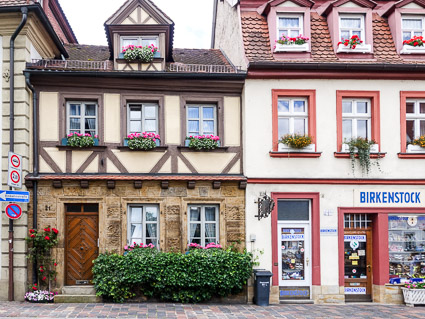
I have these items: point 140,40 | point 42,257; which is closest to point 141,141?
point 140,40

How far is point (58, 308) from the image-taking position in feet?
40.3

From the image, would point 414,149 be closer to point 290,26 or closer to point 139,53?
point 290,26

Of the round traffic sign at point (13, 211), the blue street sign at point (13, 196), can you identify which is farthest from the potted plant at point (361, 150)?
the round traffic sign at point (13, 211)

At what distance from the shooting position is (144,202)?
550 inches

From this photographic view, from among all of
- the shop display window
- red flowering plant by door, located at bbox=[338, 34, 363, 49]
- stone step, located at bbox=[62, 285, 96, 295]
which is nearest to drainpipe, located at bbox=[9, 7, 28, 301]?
stone step, located at bbox=[62, 285, 96, 295]

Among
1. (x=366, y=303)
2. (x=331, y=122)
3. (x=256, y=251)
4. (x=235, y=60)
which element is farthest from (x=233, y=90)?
(x=366, y=303)

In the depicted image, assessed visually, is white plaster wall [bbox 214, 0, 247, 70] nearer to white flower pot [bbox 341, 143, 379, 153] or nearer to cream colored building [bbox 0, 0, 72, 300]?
white flower pot [bbox 341, 143, 379, 153]

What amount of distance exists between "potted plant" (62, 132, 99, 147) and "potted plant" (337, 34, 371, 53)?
7616 mm

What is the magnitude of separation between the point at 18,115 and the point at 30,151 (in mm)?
1019

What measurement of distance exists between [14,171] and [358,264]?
986 centimetres

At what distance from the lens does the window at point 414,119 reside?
48.3ft

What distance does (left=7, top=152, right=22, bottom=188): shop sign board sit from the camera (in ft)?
40.3

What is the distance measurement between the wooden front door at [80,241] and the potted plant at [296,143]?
5569 mm

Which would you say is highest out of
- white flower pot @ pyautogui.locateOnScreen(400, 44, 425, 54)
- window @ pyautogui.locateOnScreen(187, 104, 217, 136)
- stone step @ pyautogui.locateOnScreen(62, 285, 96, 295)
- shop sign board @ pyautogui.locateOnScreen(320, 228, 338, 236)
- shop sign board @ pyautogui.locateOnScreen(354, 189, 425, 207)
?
white flower pot @ pyautogui.locateOnScreen(400, 44, 425, 54)
